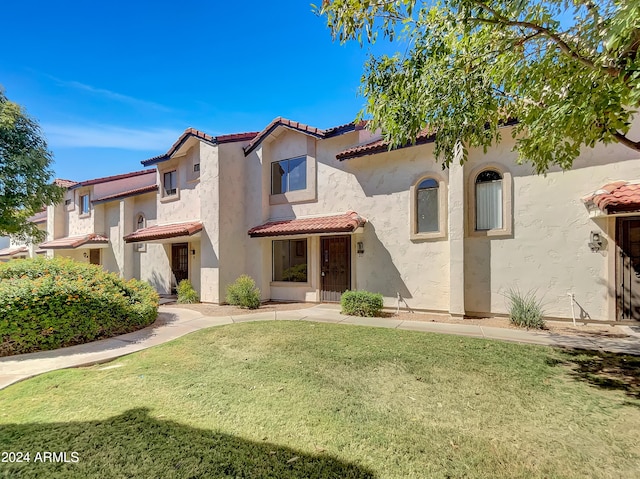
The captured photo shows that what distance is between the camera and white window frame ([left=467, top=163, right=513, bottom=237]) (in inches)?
392

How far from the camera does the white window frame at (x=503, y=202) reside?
9.96 m

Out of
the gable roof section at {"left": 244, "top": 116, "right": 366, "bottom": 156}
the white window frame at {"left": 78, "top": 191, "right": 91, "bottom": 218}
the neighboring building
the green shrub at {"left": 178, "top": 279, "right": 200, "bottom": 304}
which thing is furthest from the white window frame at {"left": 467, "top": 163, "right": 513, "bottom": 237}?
the white window frame at {"left": 78, "top": 191, "right": 91, "bottom": 218}

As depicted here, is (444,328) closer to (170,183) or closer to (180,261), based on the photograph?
(180,261)

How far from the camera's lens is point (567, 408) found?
4395 millimetres

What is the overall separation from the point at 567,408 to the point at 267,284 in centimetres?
1213

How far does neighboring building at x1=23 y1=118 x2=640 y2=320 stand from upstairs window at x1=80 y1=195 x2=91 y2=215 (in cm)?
803

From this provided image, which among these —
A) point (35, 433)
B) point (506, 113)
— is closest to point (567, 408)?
point (506, 113)

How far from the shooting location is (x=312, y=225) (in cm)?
1275

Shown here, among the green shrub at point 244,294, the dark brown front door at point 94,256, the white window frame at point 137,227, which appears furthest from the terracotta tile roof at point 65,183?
the green shrub at point 244,294

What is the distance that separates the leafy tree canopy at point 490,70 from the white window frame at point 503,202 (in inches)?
146

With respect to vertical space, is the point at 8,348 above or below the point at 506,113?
below

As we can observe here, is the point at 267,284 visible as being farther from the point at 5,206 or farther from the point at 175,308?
the point at 5,206

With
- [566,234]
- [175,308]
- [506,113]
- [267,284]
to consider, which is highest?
[506,113]

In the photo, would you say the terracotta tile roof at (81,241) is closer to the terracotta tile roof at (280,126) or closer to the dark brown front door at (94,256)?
the dark brown front door at (94,256)
